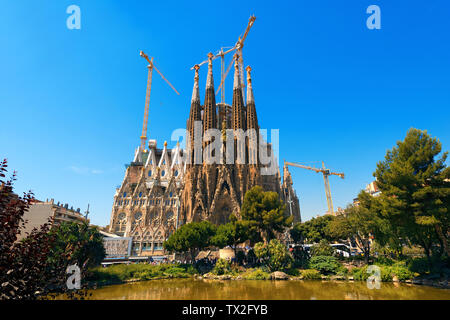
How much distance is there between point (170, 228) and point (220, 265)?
23.9 metres

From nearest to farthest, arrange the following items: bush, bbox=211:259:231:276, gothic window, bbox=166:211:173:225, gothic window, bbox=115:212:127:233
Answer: bush, bbox=211:259:231:276, gothic window, bbox=166:211:173:225, gothic window, bbox=115:212:127:233

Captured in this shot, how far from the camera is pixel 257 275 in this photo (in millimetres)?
25203

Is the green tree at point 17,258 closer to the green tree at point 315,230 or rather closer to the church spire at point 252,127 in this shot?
the green tree at point 315,230

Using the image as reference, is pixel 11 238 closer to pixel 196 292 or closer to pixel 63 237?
pixel 196 292

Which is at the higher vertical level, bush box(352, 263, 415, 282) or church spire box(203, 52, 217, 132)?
church spire box(203, 52, 217, 132)

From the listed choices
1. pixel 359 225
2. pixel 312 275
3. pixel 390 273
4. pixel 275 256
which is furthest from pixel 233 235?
pixel 390 273

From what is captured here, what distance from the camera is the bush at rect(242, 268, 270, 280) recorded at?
24.7m

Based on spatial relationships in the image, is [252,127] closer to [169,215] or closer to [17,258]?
[169,215]

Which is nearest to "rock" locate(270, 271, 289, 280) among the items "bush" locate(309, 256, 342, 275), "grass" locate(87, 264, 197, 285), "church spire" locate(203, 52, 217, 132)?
"bush" locate(309, 256, 342, 275)

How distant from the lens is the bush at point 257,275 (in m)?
24.7

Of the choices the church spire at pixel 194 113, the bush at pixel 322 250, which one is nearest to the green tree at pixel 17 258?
the bush at pixel 322 250

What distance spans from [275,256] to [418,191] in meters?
14.5

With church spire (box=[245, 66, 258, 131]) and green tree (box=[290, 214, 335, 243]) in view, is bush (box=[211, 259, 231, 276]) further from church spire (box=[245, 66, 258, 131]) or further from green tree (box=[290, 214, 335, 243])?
church spire (box=[245, 66, 258, 131])

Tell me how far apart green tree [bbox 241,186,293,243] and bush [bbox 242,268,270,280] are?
253 inches
